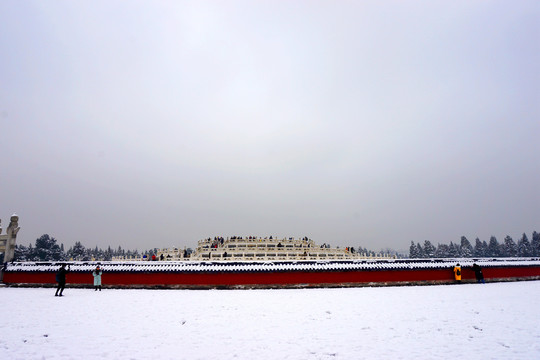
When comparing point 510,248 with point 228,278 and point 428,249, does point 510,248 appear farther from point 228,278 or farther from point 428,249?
point 228,278

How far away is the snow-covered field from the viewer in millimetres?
6758

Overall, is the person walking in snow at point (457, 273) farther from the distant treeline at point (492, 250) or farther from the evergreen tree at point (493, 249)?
the evergreen tree at point (493, 249)

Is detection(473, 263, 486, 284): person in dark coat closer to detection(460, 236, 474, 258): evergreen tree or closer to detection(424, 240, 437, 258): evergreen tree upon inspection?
detection(424, 240, 437, 258): evergreen tree

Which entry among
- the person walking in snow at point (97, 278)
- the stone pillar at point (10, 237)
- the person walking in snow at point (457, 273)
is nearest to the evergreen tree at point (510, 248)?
the person walking in snow at point (457, 273)

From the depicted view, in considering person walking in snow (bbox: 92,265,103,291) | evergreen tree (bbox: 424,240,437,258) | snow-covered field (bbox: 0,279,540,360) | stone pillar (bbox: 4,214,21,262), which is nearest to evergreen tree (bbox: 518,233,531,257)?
evergreen tree (bbox: 424,240,437,258)

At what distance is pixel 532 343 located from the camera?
7266 millimetres

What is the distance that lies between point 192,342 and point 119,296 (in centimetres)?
914

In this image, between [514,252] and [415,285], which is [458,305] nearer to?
[415,285]

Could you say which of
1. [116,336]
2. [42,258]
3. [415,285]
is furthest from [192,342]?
[42,258]

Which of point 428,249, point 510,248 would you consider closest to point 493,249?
point 510,248

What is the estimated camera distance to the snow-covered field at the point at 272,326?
6.76 meters

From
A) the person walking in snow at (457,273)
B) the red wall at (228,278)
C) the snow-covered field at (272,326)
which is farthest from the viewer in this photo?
the person walking in snow at (457,273)

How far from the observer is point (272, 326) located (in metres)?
8.99

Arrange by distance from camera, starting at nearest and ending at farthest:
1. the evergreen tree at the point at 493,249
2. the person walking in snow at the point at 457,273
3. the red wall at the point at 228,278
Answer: the red wall at the point at 228,278 → the person walking in snow at the point at 457,273 → the evergreen tree at the point at 493,249
